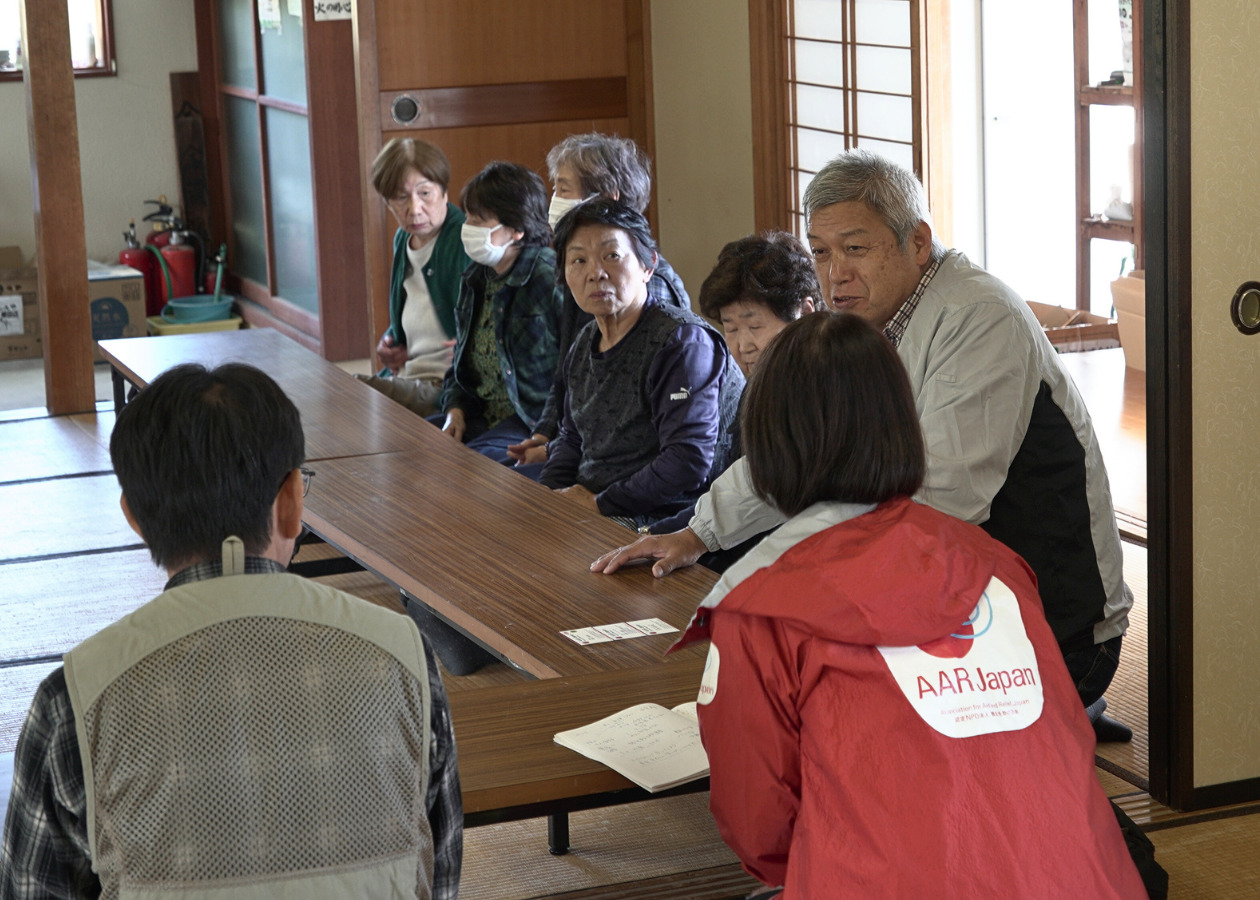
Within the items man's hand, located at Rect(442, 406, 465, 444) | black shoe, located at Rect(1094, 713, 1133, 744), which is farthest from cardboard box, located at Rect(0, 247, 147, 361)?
black shoe, located at Rect(1094, 713, 1133, 744)

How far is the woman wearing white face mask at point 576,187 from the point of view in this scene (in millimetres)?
3500

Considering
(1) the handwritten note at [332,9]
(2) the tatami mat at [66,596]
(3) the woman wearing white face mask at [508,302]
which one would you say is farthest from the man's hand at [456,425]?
(1) the handwritten note at [332,9]

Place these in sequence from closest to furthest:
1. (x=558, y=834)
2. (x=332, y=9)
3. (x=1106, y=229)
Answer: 1. (x=558, y=834)
2. (x=1106, y=229)
3. (x=332, y=9)

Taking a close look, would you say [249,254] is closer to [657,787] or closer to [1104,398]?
[1104,398]

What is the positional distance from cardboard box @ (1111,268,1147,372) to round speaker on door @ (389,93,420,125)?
2579mm

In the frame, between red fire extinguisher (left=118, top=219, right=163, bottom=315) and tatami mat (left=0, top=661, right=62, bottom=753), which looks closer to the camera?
tatami mat (left=0, top=661, right=62, bottom=753)

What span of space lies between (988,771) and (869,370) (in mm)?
373

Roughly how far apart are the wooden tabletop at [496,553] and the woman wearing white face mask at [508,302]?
599 millimetres

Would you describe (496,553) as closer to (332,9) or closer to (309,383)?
(309,383)

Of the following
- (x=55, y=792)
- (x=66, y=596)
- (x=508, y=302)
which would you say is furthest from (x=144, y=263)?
(x=55, y=792)

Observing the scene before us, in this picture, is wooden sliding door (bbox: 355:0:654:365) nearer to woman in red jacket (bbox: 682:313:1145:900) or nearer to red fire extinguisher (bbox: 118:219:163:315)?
red fire extinguisher (bbox: 118:219:163:315)

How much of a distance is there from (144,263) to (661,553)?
6478 millimetres

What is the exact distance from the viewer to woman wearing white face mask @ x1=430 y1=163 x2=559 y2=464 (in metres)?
3.62

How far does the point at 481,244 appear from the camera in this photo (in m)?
3.62
